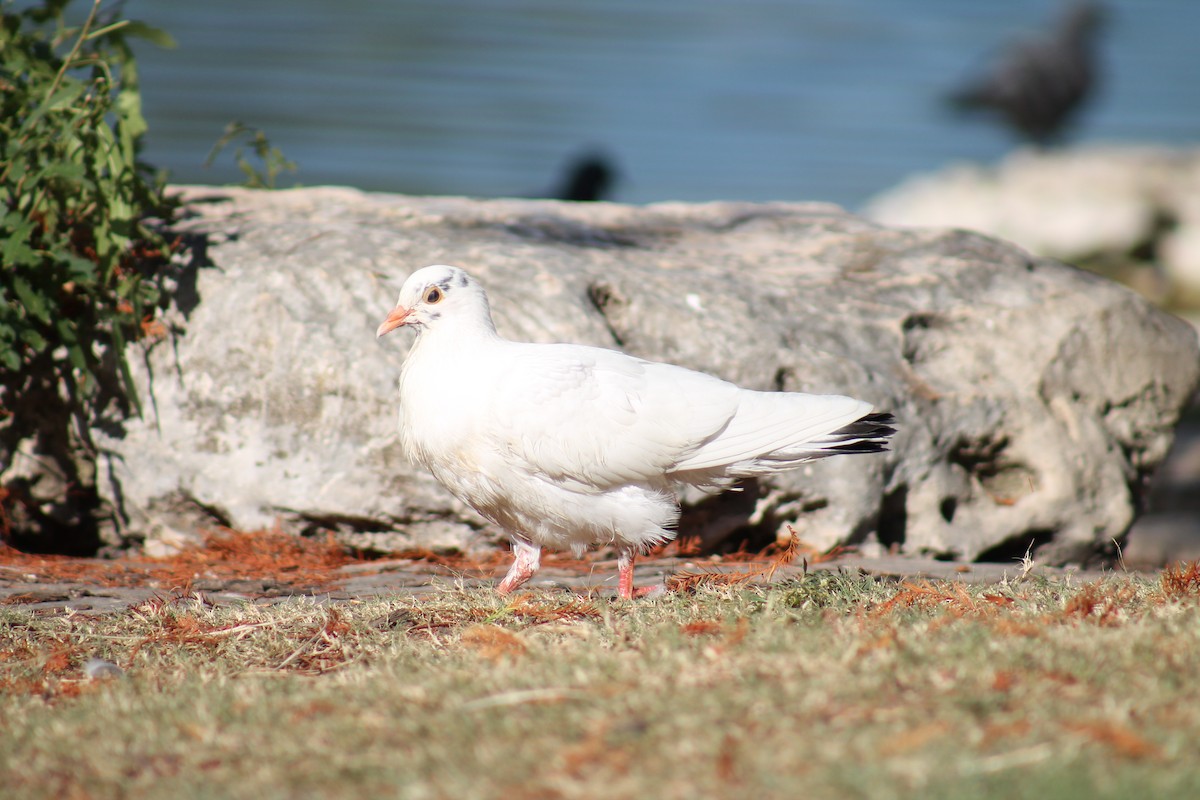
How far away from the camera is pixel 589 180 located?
1247 cm

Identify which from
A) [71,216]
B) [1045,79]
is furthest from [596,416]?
[1045,79]

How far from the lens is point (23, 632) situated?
366cm

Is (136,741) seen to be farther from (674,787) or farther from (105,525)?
(105,525)

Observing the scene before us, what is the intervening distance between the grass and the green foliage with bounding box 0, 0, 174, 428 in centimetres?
168

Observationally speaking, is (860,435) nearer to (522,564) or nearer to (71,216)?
(522,564)

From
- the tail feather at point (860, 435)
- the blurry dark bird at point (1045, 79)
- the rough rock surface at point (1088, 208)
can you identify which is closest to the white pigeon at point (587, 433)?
the tail feather at point (860, 435)

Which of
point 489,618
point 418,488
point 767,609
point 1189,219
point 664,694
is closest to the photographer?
point 664,694

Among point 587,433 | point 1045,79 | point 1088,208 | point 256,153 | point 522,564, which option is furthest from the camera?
point 1045,79

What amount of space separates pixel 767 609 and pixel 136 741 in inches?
67.7

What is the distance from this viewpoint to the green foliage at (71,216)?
15.6ft

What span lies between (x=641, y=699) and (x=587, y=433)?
1619 mm

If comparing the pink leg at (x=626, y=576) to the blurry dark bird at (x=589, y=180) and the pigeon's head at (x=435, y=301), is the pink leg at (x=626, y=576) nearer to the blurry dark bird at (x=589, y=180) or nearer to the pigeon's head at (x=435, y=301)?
the pigeon's head at (x=435, y=301)

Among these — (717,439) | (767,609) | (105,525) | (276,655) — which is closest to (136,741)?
(276,655)

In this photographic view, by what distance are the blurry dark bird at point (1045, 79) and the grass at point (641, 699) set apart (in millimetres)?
17532
